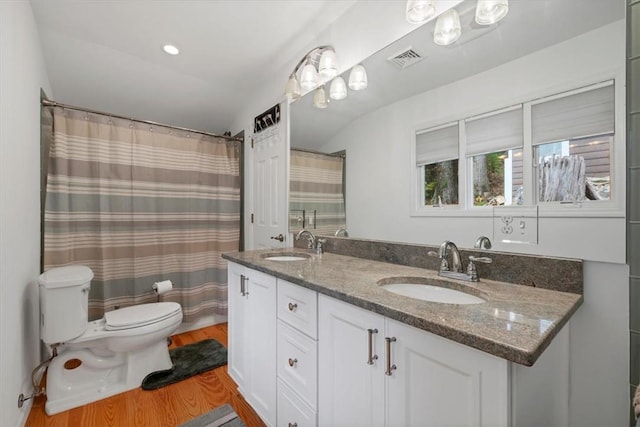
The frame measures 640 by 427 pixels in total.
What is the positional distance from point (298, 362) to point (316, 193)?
1.09 m

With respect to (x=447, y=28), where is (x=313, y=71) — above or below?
above

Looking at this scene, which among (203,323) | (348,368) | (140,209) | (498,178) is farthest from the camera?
(203,323)

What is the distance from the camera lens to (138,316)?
1.73 meters

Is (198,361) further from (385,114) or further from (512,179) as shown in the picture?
(512,179)

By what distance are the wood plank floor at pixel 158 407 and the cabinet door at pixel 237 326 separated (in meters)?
0.11

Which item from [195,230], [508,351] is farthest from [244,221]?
[508,351]

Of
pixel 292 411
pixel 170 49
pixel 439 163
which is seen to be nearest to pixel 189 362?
pixel 292 411

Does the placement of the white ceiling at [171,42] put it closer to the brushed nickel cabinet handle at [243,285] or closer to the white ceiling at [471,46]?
the white ceiling at [471,46]

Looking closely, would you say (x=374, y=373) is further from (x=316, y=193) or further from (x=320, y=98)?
(x=320, y=98)

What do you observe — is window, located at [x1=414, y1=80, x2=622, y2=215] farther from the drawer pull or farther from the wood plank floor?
the wood plank floor

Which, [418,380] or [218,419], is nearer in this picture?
[418,380]

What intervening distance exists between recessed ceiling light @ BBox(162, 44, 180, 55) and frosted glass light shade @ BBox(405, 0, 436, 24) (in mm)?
1740

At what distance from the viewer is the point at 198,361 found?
77.7 inches

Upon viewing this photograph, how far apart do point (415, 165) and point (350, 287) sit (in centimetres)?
68
